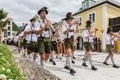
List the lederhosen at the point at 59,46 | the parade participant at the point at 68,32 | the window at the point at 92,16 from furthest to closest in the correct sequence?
the window at the point at 92,16 → the lederhosen at the point at 59,46 → the parade participant at the point at 68,32

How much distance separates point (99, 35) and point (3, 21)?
14.6 m

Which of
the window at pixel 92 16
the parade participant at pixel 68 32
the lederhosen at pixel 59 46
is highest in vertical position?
the window at pixel 92 16

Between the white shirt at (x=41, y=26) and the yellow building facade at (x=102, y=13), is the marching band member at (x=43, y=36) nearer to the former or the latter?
the white shirt at (x=41, y=26)

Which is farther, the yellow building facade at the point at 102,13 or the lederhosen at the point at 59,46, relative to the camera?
the yellow building facade at the point at 102,13

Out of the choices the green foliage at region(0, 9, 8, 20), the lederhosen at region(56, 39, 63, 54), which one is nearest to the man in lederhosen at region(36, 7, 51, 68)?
the lederhosen at region(56, 39, 63, 54)

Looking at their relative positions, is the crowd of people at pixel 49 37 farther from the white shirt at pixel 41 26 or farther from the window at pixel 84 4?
the window at pixel 84 4

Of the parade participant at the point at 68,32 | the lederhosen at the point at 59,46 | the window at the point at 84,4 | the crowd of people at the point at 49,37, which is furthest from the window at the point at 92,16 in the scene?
the parade participant at the point at 68,32

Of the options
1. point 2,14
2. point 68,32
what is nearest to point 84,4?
point 2,14

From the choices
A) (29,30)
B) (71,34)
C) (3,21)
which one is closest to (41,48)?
(29,30)

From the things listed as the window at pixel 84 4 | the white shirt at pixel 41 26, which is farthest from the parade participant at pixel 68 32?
the window at pixel 84 4

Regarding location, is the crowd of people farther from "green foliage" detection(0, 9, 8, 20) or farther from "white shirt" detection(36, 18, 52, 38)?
"green foliage" detection(0, 9, 8, 20)

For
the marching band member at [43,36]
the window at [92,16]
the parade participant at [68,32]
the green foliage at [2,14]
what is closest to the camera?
the marching band member at [43,36]

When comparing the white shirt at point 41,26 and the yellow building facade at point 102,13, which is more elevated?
the yellow building facade at point 102,13

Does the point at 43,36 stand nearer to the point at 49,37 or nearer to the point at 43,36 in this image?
the point at 43,36
